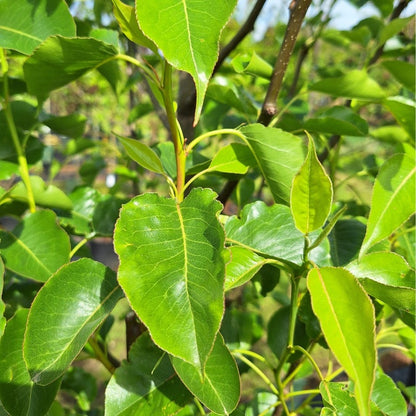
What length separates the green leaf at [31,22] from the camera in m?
0.74

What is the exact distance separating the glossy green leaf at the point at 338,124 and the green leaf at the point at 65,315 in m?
0.50

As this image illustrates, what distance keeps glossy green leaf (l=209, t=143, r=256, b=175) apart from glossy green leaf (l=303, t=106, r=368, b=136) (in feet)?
0.65

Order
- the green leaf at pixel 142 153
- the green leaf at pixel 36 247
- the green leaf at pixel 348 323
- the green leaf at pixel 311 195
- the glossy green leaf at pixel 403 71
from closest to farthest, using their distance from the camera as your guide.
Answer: the green leaf at pixel 348 323 < the green leaf at pixel 311 195 < the green leaf at pixel 142 153 < the green leaf at pixel 36 247 < the glossy green leaf at pixel 403 71

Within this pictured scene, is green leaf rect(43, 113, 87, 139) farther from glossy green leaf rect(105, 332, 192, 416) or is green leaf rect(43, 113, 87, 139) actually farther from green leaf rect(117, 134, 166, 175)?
glossy green leaf rect(105, 332, 192, 416)

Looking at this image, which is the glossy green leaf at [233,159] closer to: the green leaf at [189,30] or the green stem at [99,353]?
the green leaf at [189,30]

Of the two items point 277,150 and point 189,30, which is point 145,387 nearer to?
point 277,150

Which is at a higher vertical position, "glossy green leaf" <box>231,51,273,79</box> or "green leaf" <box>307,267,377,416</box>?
"glossy green leaf" <box>231,51,273,79</box>

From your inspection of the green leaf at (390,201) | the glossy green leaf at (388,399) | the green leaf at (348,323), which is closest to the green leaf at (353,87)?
the green leaf at (390,201)

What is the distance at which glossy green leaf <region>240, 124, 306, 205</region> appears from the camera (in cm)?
69

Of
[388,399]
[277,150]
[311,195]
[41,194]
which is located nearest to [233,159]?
[277,150]

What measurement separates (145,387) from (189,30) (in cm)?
55

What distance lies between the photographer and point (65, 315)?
2.08 ft

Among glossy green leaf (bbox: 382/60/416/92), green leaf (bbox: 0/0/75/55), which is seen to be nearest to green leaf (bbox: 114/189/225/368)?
green leaf (bbox: 0/0/75/55)

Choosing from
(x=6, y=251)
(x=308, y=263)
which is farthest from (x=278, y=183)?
(x=6, y=251)
